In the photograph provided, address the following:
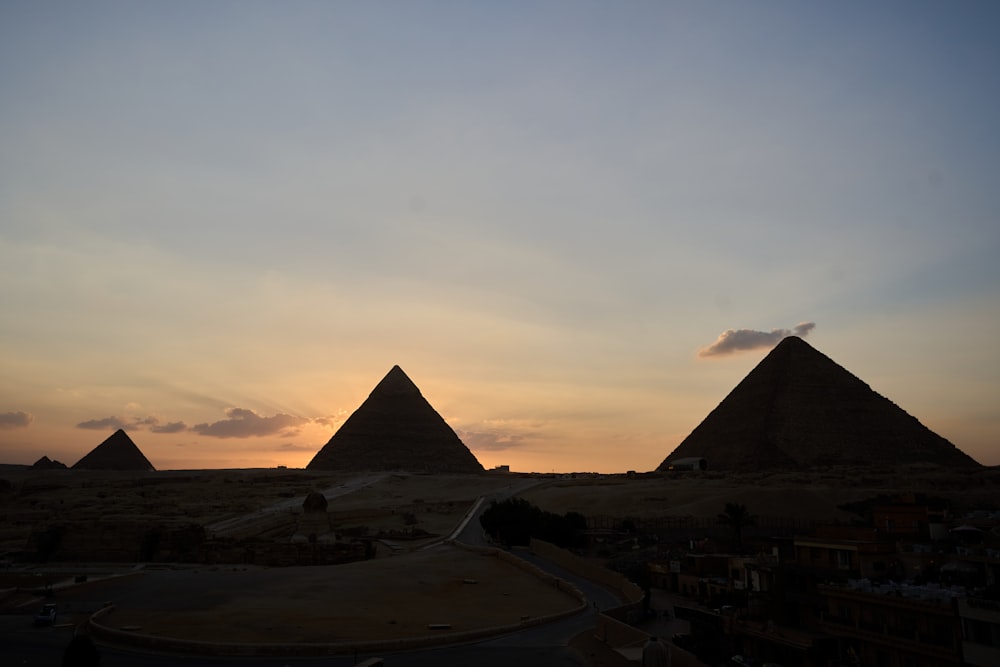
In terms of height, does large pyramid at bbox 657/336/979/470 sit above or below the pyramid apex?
below

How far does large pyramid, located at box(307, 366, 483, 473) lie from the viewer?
106 meters

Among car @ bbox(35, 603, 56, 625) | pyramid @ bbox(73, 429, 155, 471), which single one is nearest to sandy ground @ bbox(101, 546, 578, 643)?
car @ bbox(35, 603, 56, 625)

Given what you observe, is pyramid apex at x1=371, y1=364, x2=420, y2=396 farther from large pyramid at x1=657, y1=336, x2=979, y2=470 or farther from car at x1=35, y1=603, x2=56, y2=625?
car at x1=35, y1=603, x2=56, y2=625

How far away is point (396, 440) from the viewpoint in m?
109

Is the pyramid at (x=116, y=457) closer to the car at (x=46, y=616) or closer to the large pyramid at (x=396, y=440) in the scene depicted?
the large pyramid at (x=396, y=440)

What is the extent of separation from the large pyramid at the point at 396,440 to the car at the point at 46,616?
85.1 metres

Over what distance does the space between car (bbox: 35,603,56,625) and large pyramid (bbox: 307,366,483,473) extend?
85127 millimetres

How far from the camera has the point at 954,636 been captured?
14023mm

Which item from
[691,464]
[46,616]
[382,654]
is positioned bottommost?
[382,654]

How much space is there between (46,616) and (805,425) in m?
77.1

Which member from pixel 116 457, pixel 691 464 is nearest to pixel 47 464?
pixel 116 457

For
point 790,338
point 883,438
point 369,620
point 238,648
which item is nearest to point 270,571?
point 369,620

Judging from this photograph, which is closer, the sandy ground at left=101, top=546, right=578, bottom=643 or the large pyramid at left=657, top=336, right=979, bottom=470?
the sandy ground at left=101, top=546, right=578, bottom=643

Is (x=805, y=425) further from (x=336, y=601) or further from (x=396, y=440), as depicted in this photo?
(x=336, y=601)
